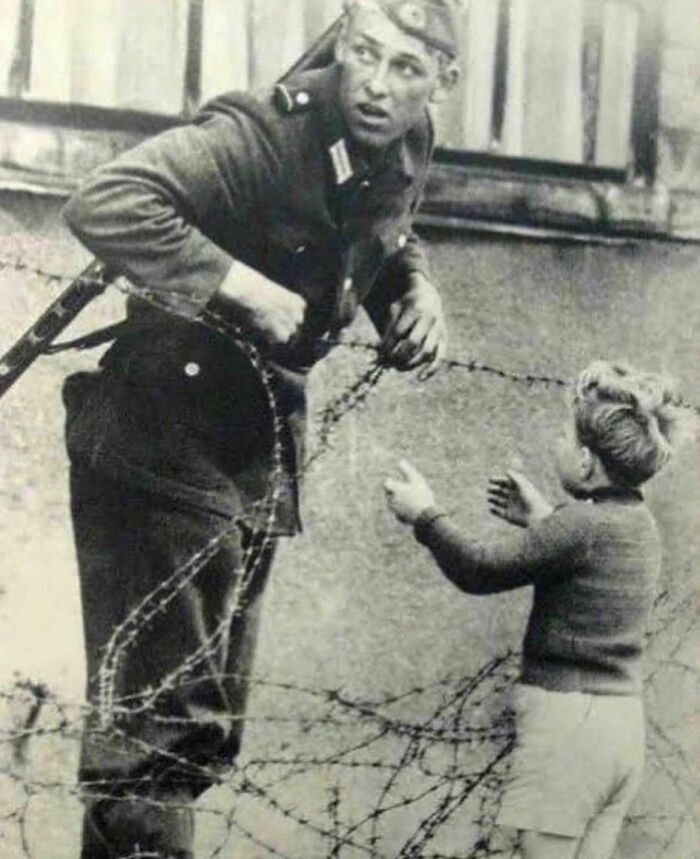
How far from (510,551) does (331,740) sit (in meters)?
0.39

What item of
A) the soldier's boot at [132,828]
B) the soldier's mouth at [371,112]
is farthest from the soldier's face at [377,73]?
the soldier's boot at [132,828]

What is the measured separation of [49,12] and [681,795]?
1552 millimetres

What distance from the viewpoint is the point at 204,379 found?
2.35m

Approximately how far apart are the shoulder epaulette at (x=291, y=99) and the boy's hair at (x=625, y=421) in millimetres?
604

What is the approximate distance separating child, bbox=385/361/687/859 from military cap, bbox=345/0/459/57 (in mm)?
562

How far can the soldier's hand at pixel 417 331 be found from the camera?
2.44m

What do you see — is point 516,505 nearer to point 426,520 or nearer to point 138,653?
point 426,520

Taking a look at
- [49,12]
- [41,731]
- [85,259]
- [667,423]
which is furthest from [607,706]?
[49,12]

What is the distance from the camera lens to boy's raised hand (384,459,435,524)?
246cm

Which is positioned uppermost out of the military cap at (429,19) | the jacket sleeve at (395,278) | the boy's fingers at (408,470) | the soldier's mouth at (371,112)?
the military cap at (429,19)

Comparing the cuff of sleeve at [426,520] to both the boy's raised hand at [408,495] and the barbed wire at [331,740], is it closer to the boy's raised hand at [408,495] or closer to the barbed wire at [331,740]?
the boy's raised hand at [408,495]

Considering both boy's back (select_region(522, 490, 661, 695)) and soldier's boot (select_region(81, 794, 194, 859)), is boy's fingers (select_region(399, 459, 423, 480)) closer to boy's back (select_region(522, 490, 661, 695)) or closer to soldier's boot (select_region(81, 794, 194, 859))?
boy's back (select_region(522, 490, 661, 695))

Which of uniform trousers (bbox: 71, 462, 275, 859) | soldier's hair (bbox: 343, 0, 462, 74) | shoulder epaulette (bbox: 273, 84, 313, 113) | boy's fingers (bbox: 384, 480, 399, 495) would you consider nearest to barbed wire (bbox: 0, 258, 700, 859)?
uniform trousers (bbox: 71, 462, 275, 859)

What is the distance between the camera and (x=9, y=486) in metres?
2.31
